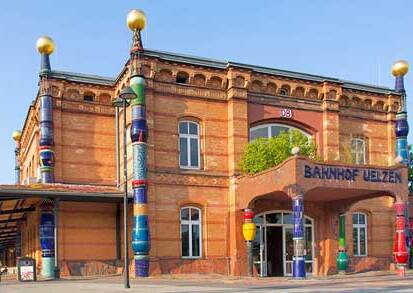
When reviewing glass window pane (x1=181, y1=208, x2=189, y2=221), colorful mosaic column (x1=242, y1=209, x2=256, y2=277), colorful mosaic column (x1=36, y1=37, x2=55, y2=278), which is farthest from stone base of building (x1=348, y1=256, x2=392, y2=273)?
colorful mosaic column (x1=36, y1=37, x2=55, y2=278)

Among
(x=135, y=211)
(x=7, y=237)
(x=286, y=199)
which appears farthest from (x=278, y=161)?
(x=7, y=237)

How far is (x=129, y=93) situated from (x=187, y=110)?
347 inches

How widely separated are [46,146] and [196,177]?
672 centimetres

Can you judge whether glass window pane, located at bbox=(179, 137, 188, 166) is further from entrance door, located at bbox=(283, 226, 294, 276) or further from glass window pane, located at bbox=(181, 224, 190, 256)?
entrance door, located at bbox=(283, 226, 294, 276)

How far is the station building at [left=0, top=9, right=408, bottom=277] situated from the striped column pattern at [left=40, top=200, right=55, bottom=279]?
0.04m

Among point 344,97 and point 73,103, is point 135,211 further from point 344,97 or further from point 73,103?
point 344,97

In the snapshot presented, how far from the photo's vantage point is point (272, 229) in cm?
2872

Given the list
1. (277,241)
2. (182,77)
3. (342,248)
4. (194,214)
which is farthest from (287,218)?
(182,77)

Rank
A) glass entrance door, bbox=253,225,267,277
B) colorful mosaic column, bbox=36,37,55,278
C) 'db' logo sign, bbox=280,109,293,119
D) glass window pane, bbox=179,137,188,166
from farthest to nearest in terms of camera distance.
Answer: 'db' logo sign, bbox=280,109,293,119 < glass entrance door, bbox=253,225,267,277 < glass window pane, bbox=179,137,188,166 < colorful mosaic column, bbox=36,37,55,278

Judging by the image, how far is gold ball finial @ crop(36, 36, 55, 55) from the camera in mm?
28328

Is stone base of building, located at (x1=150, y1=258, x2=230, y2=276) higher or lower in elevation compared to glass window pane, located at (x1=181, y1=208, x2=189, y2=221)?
lower

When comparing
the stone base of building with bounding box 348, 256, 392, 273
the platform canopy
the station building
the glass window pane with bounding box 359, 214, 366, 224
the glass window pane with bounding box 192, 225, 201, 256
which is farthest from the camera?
the glass window pane with bounding box 359, 214, 366, 224

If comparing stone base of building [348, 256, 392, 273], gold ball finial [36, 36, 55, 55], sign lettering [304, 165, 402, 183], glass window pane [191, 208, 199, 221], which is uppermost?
gold ball finial [36, 36, 55, 55]

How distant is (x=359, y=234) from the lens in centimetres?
3120
